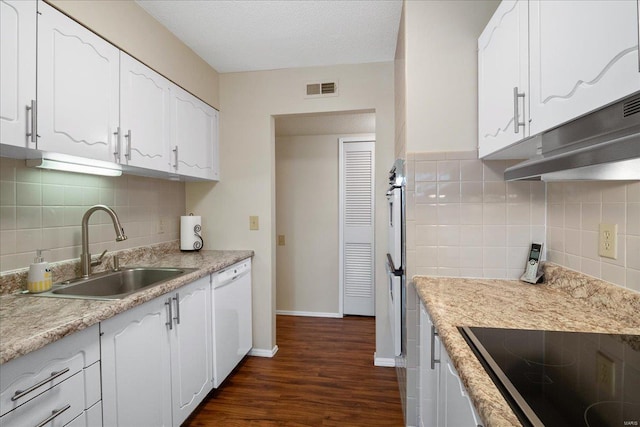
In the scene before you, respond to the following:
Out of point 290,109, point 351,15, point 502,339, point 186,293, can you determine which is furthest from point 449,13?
point 186,293

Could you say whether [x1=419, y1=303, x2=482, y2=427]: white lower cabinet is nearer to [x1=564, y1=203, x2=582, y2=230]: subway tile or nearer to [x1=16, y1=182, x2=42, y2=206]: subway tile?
[x1=564, y1=203, x2=582, y2=230]: subway tile

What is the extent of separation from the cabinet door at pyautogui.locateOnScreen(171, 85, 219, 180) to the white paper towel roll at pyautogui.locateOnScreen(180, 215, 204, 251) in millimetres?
369

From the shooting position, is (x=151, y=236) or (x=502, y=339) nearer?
(x=502, y=339)

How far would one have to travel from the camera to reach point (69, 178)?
5.52ft

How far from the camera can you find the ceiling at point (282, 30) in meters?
→ 1.82

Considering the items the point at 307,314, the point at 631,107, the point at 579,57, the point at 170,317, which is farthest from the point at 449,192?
the point at 307,314

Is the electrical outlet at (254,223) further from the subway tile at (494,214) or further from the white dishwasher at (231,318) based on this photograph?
the subway tile at (494,214)

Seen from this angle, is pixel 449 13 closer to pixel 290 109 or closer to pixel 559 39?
pixel 559 39

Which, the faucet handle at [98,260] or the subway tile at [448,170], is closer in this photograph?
the subway tile at [448,170]

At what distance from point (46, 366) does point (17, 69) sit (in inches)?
41.7

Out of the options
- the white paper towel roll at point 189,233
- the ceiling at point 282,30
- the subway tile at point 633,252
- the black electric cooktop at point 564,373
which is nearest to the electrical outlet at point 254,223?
the white paper towel roll at point 189,233

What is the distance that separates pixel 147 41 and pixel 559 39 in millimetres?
2049

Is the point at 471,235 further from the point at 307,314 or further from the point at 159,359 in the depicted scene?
the point at 307,314

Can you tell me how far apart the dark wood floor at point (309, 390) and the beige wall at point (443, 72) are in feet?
5.40
